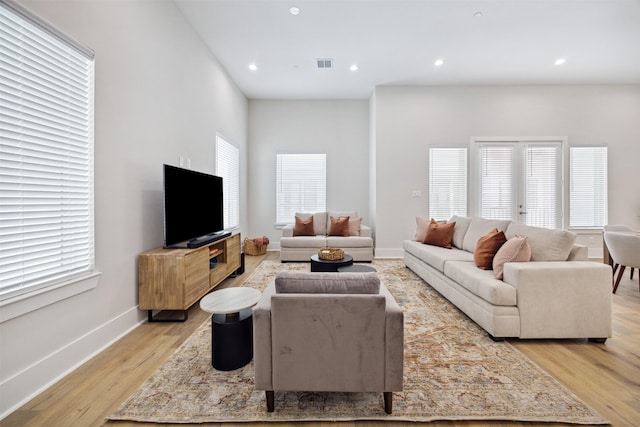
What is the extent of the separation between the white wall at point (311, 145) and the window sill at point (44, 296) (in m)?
4.64

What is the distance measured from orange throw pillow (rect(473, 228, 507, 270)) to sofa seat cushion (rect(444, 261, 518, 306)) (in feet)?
0.25

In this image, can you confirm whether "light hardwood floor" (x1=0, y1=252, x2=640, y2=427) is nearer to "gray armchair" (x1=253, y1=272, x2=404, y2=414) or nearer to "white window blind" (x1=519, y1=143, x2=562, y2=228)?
"gray armchair" (x1=253, y1=272, x2=404, y2=414)

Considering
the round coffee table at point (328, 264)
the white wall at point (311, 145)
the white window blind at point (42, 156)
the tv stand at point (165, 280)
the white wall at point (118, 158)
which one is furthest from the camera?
the white wall at point (311, 145)

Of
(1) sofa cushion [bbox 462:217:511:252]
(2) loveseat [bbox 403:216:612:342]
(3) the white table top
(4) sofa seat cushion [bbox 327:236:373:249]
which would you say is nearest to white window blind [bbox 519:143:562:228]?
(1) sofa cushion [bbox 462:217:511:252]

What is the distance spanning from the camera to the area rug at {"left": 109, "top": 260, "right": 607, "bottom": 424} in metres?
1.58

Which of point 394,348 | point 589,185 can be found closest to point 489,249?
point 394,348

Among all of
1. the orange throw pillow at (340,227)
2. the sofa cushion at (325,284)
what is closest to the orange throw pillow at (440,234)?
the orange throw pillow at (340,227)

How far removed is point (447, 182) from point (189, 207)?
4.81 meters

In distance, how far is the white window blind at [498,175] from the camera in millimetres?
5762

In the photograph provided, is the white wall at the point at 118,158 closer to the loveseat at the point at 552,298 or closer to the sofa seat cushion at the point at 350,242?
the sofa seat cushion at the point at 350,242

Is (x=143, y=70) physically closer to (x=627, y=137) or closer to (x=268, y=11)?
(x=268, y=11)

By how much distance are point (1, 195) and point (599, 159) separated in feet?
27.6

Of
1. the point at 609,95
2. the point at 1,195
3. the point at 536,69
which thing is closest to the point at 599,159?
the point at 609,95

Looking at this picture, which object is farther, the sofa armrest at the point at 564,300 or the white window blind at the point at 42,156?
the sofa armrest at the point at 564,300
